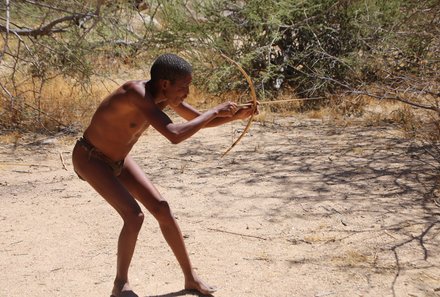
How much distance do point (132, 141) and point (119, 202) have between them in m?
0.37

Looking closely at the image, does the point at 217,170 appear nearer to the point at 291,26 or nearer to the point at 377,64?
the point at 377,64

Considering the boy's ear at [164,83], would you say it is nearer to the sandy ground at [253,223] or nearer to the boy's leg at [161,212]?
the boy's leg at [161,212]

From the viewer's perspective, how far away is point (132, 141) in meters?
3.29

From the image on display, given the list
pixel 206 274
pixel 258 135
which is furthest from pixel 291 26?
pixel 206 274

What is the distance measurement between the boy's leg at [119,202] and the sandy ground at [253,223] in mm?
402

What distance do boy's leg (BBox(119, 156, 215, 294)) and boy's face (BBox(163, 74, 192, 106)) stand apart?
1.52 ft

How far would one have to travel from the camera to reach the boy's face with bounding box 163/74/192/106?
10.1 feet

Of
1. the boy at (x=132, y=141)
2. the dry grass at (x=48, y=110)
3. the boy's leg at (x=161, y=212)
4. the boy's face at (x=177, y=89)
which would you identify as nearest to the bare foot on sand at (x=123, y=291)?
the boy at (x=132, y=141)

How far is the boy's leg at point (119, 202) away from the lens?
307 cm

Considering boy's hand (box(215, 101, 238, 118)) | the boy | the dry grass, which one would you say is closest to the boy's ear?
the boy

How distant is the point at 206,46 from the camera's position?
908 centimetres

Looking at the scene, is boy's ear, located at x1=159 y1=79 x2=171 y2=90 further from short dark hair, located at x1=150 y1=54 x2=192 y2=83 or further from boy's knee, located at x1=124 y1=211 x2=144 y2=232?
boy's knee, located at x1=124 y1=211 x2=144 y2=232

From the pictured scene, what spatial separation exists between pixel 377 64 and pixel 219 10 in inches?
105

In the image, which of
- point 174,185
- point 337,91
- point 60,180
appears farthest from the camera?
point 337,91
